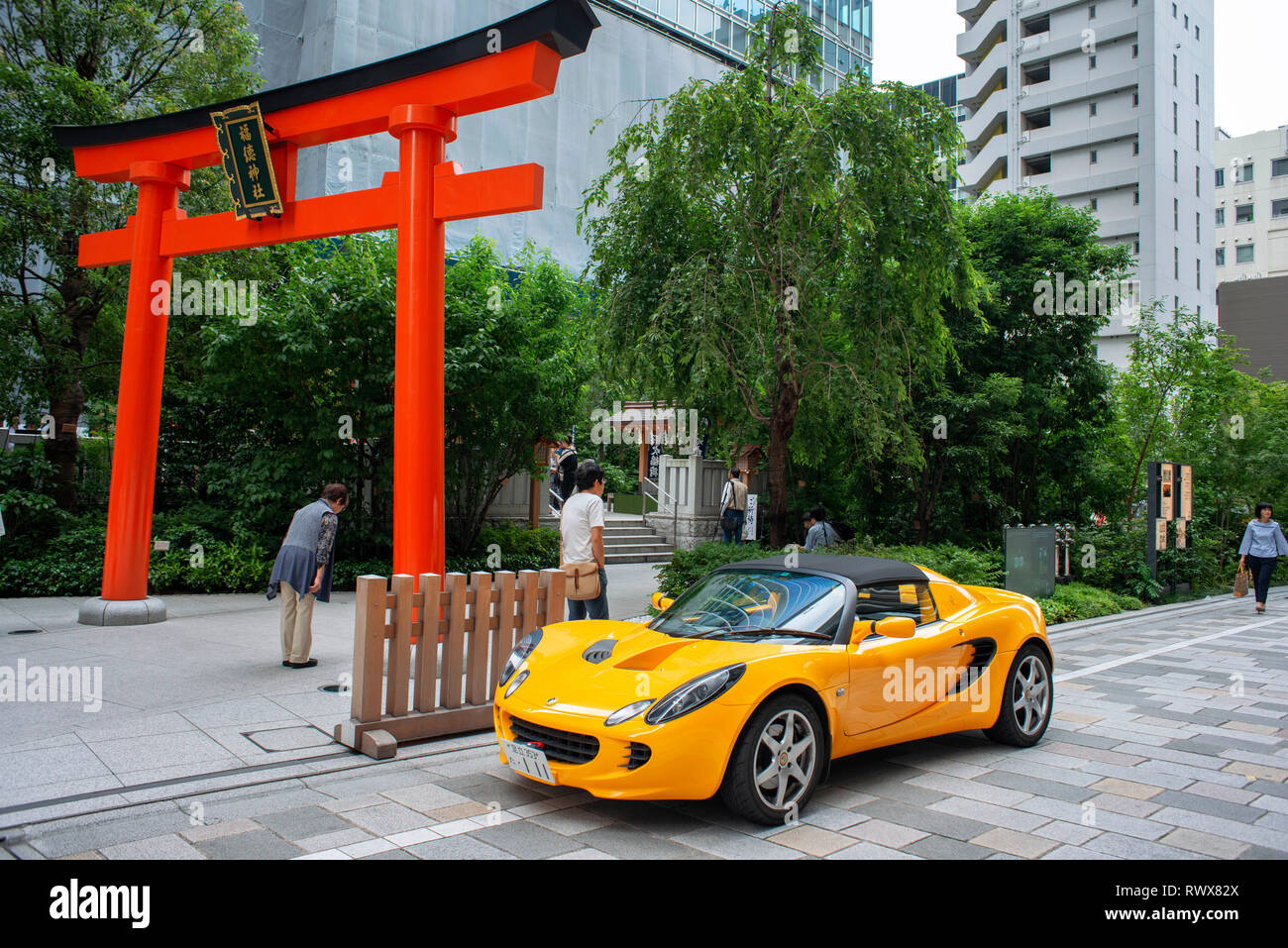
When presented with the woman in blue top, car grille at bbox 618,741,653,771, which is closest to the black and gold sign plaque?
car grille at bbox 618,741,653,771

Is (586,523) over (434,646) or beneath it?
over

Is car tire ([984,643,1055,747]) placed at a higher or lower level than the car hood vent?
lower

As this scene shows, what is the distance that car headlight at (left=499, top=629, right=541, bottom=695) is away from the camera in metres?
5.13

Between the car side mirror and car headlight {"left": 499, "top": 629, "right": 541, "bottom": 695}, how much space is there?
6.83 feet

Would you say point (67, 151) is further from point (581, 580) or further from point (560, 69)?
point (560, 69)

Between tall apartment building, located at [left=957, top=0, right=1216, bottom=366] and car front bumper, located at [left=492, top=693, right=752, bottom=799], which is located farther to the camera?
tall apartment building, located at [left=957, top=0, right=1216, bottom=366]

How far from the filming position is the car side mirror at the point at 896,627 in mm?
5098

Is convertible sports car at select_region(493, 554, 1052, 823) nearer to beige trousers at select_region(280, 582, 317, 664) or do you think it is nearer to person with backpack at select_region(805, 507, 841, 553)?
beige trousers at select_region(280, 582, 317, 664)

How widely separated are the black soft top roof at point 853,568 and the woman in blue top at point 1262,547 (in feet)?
40.5

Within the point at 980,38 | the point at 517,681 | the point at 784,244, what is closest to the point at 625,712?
the point at 517,681

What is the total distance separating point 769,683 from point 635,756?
77 centimetres

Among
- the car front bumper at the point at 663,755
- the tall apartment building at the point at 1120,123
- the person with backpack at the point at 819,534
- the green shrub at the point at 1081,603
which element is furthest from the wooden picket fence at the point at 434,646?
the tall apartment building at the point at 1120,123

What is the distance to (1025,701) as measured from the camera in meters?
5.98
